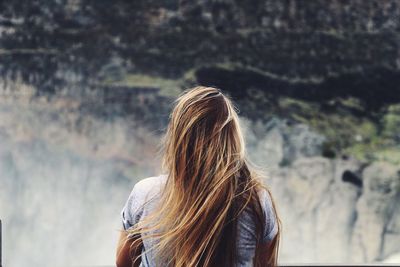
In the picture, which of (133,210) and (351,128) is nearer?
(133,210)

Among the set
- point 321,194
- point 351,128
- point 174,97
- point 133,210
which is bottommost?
point 321,194

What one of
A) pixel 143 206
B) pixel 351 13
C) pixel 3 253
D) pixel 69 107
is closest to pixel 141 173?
pixel 69 107

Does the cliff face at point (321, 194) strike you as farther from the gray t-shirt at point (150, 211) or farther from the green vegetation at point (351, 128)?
the gray t-shirt at point (150, 211)

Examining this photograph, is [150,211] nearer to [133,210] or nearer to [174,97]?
[133,210]

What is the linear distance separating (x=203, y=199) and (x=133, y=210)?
0.18m

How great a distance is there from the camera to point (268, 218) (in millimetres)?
1562

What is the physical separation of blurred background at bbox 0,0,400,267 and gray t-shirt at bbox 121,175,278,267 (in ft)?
9.49

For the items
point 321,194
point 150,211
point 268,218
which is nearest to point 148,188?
point 150,211

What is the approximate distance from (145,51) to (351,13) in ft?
4.68

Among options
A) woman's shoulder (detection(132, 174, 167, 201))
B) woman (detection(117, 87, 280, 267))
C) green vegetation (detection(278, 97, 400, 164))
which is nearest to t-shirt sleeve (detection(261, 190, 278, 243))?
woman (detection(117, 87, 280, 267))

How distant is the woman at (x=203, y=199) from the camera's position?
1.51 metres

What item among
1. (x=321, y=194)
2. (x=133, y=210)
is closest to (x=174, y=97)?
(x=321, y=194)

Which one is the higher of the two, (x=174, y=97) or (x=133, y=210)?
(x=133, y=210)

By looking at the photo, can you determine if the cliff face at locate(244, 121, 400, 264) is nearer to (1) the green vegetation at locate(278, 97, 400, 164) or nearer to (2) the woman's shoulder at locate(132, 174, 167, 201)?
(1) the green vegetation at locate(278, 97, 400, 164)
